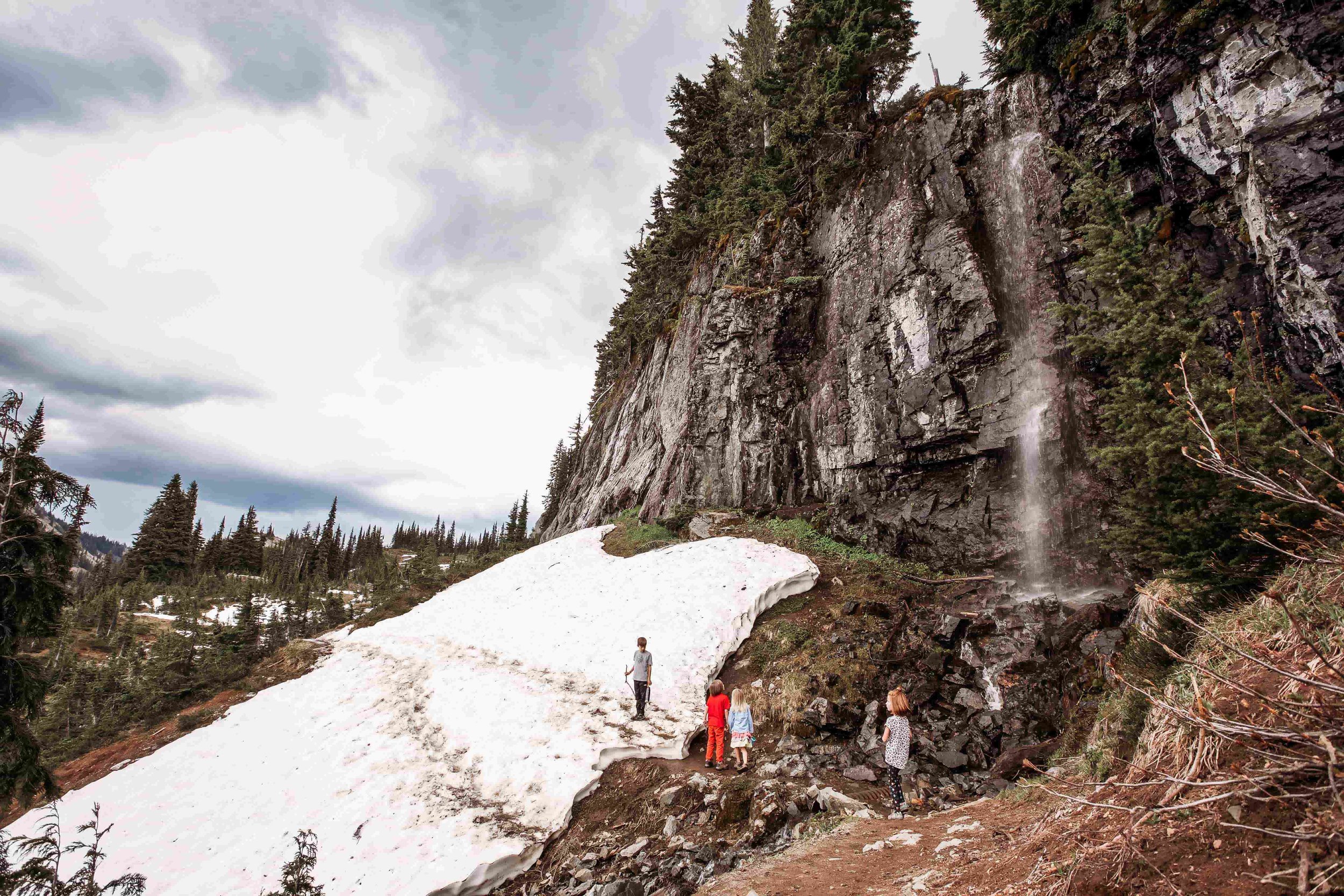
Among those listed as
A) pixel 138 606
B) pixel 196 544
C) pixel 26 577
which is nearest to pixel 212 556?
pixel 196 544

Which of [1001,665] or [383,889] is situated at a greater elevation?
[1001,665]

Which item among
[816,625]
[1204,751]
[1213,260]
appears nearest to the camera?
[1204,751]

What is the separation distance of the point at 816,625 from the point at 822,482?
7.67m

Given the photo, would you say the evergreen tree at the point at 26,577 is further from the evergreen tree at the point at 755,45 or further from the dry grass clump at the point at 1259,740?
the evergreen tree at the point at 755,45

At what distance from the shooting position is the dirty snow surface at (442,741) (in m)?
8.46

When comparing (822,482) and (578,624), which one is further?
(822,482)

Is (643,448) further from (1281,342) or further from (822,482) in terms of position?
(1281,342)

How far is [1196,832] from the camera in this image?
3010 millimetres

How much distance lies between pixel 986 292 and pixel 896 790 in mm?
14725

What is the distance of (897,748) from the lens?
8.01 m

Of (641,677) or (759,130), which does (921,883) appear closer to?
(641,677)

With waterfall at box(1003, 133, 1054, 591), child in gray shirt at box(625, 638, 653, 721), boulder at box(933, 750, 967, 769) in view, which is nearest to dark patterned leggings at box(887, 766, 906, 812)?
boulder at box(933, 750, 967, 769)

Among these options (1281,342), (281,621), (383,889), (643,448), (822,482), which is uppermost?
(643,448)

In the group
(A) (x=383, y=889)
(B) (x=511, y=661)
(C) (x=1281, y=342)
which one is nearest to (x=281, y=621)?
(B) (x=511, y=661)
